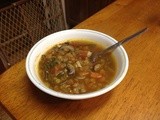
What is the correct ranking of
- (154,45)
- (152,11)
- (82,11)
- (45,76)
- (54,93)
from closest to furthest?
1. (54,93)
2. (45,76)
3. (154,45)
4. (152,11)
5. (82,11)

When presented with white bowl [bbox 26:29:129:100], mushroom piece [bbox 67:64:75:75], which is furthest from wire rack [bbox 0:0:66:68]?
mushroom piece [bbox 67:64:75:75]

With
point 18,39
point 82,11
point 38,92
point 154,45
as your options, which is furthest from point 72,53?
point 82,11

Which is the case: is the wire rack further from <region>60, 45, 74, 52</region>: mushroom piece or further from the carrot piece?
the carrot piece

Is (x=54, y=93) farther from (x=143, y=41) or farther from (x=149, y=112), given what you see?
(x=143, y=41)

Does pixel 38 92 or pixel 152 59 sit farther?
pixel 152 59

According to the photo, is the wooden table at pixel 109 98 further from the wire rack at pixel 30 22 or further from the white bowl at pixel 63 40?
the wire rack at pixel 30 22

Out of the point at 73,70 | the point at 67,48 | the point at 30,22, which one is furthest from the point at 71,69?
the point at 30,22
